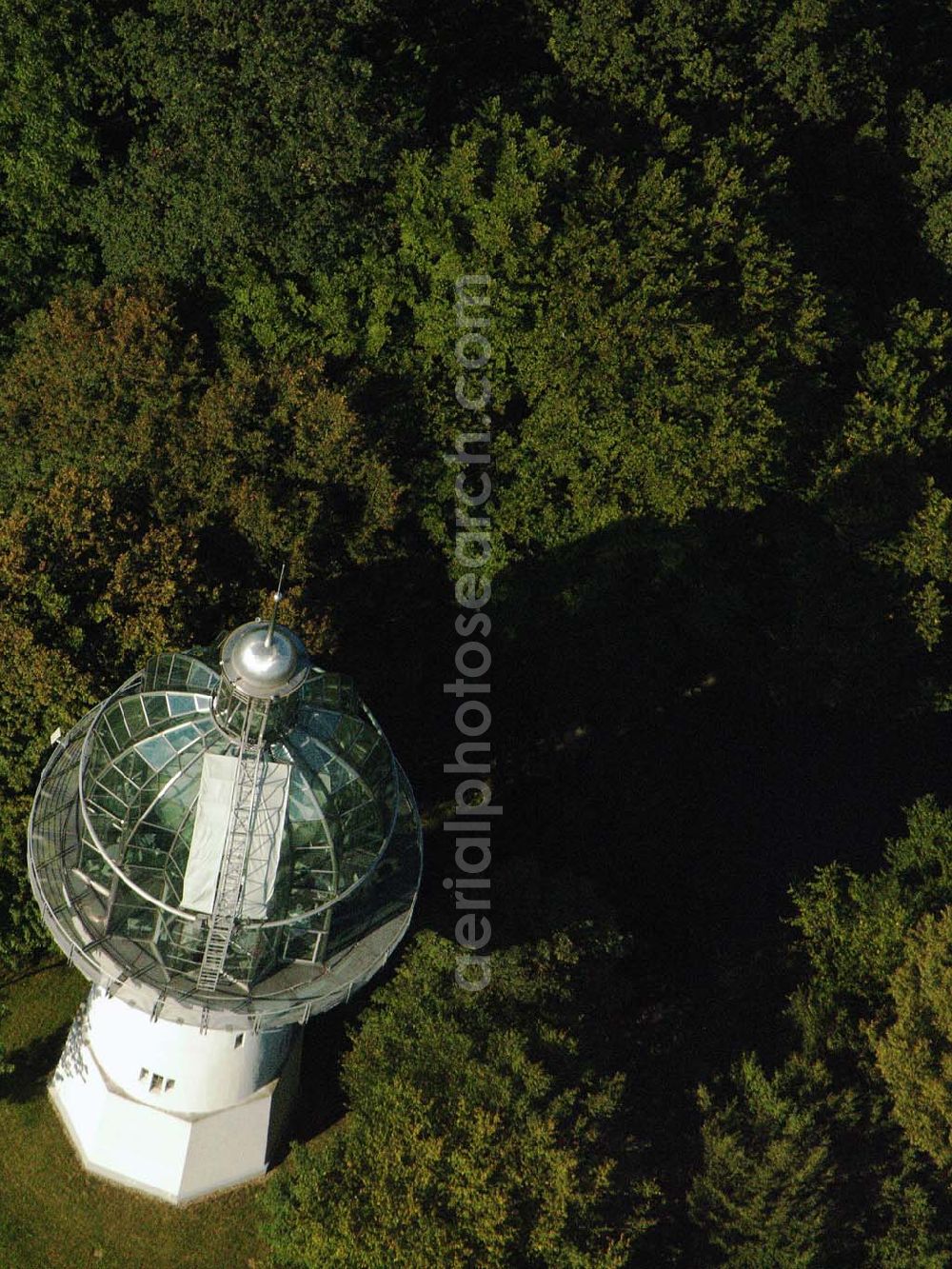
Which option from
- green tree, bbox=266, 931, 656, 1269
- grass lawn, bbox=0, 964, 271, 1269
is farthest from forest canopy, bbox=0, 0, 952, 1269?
grass lawn, bbox=0, 964, 271, 1269

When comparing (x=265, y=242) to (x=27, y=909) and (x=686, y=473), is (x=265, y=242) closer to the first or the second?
(x=686, y=473)

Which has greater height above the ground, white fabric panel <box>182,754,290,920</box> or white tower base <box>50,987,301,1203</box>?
white fabric panel <box>182,754,290,920</box>

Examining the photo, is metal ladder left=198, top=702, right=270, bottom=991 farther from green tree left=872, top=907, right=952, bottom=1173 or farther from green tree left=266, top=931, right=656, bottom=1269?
green tree left=872, top=907, right=952, bottom=1173

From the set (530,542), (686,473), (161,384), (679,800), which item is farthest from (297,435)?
(679,800)

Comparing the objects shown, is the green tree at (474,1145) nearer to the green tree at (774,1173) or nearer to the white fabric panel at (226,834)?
the green tree at (774,1173)

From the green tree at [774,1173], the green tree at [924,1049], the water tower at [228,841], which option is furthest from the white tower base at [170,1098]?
the green tree at [924,1049]

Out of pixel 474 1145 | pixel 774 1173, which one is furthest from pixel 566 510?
pixel 774 1173

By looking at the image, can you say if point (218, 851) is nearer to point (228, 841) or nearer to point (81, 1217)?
point (228, 841)
